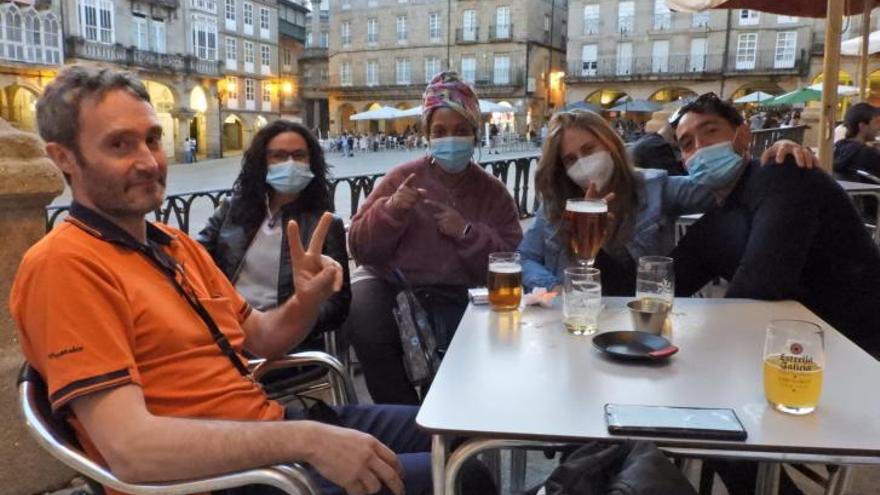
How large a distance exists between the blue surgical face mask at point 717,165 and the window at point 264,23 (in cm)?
4584

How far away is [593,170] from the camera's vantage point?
2617 millimetres

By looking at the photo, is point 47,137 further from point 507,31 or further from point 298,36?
point 298,36

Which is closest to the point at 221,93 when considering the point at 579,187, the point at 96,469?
the point at 579,187

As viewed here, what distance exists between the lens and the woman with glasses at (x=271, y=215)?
2.90 metres

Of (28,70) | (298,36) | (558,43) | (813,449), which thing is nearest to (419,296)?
(813,449)

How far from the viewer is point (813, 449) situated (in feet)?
4.03

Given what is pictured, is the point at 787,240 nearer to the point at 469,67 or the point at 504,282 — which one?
the point at 504,282

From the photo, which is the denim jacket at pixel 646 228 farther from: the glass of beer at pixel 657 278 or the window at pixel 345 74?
the window at pixel 345 74

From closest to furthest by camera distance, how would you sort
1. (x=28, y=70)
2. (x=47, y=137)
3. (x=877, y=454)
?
1. (x=877, y=454)
2. (x=47, y=137)
3. (x=28, y=70)

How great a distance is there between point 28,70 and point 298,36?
28.2m

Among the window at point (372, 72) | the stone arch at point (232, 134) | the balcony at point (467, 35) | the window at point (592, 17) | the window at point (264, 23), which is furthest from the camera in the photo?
the window at point (372, 72)

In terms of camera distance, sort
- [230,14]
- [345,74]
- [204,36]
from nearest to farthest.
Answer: [204,36]
[230,14]
[345,74]

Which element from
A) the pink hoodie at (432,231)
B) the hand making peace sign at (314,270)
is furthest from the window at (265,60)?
the hand making peace sign at (314,270)

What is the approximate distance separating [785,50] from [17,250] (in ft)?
138
